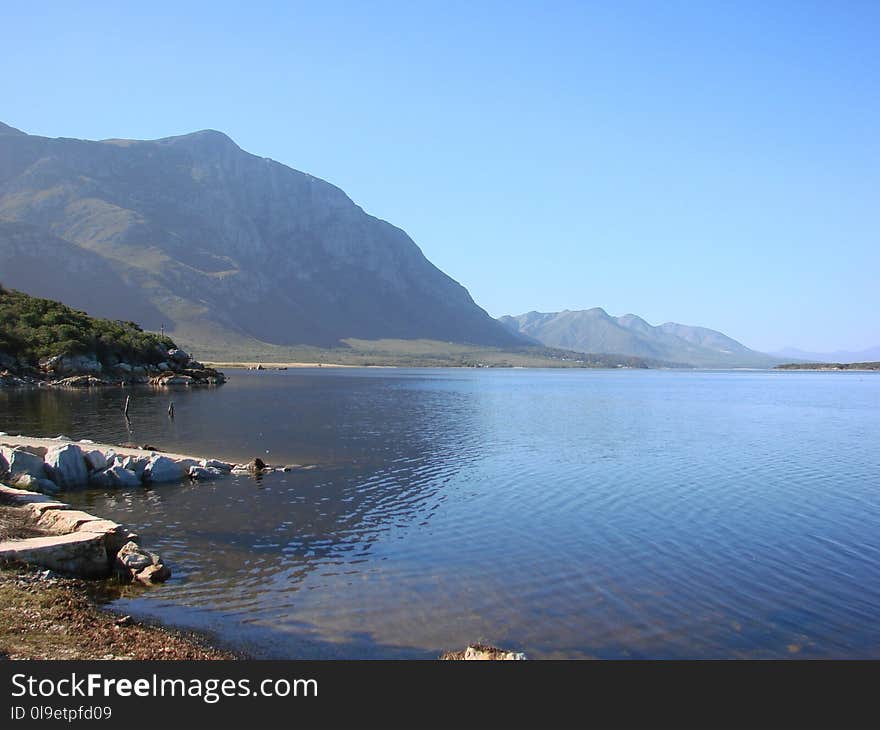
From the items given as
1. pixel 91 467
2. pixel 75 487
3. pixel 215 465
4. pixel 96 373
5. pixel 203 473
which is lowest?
pixel 75 487

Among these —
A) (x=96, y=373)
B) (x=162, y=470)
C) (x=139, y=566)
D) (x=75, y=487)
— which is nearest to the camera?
(x=139, y=566)

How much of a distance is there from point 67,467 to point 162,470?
4.78 meters

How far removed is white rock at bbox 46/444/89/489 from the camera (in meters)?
34.0

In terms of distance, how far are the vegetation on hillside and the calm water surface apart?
5769 centimetres

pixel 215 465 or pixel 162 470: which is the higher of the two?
pixel 162 470

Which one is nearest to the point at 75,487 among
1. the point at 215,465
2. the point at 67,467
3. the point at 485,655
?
the point at 67,467

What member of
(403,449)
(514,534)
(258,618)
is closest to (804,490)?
(514,534)

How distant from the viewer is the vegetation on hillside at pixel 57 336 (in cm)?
10931

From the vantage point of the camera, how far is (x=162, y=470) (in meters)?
37.1

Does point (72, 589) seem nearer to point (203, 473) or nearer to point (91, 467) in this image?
point (91, 467)

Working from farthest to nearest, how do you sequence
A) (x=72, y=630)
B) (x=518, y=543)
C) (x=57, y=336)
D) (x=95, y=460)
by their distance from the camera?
(x=57, y=336) < (x=95, y=460) < (x=518, y=543) < (x=72, y=630)
